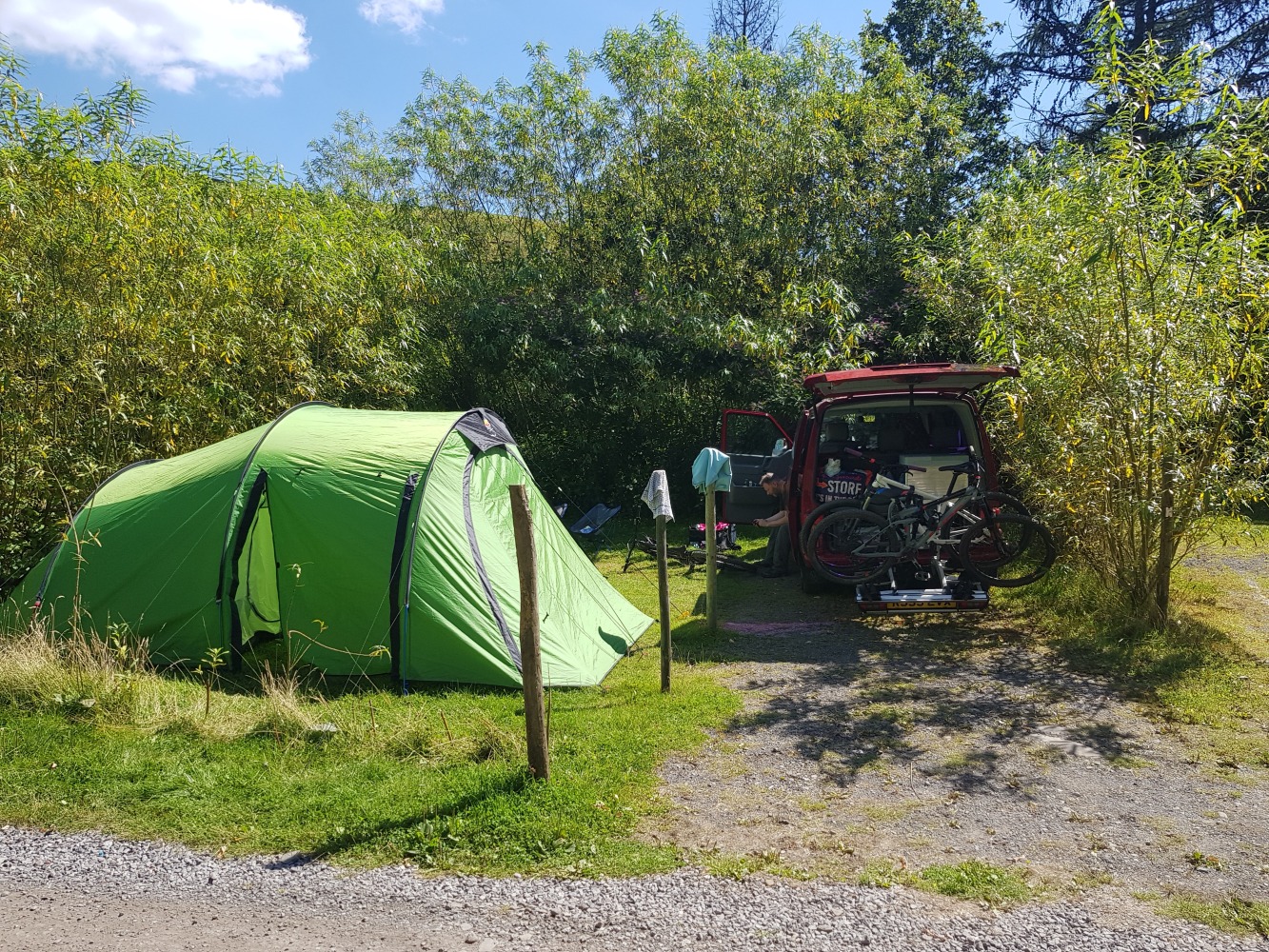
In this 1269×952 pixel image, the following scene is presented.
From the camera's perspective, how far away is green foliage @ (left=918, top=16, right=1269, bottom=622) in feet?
18.6

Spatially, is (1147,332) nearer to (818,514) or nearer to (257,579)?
(818,514)

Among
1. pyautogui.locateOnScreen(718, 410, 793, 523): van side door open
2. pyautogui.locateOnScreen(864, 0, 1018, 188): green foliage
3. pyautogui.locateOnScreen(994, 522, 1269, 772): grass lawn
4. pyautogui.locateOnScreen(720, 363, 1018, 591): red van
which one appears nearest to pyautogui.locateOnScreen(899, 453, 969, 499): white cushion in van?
pyautogui.locateOnScreen(720, 363, 1018, 591): red van

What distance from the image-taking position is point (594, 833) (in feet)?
11.9

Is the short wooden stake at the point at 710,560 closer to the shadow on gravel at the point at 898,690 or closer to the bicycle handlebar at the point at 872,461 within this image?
the shadow on gravel at the point at 898,690

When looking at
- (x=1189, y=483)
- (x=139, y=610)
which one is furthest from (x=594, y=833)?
(x=1189, y=483)

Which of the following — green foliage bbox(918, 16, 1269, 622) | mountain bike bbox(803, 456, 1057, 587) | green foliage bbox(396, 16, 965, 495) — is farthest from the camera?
green foliage bbox(396, 16, 965, 495)

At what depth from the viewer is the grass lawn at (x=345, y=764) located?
3.63m

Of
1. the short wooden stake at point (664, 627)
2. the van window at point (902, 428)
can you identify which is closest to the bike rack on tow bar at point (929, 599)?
the van window at point (902, 428)

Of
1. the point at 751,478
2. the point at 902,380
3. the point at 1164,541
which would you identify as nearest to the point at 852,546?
the point at 902,380

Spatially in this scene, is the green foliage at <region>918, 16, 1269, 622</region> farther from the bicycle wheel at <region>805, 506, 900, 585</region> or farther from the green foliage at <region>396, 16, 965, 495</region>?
the green foliage at <region>396, 16, 965, 495</region>

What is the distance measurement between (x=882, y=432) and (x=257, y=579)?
487 centimetres

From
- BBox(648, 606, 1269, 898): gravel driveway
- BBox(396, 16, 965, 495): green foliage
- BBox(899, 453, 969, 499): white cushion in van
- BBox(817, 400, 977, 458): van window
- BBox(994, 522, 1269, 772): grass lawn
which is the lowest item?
BBox(648, 606, 1269, 898): gravel driveway

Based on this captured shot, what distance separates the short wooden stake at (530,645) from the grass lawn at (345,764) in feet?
0.43

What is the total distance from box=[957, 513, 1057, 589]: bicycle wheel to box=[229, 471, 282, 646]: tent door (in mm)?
4794
